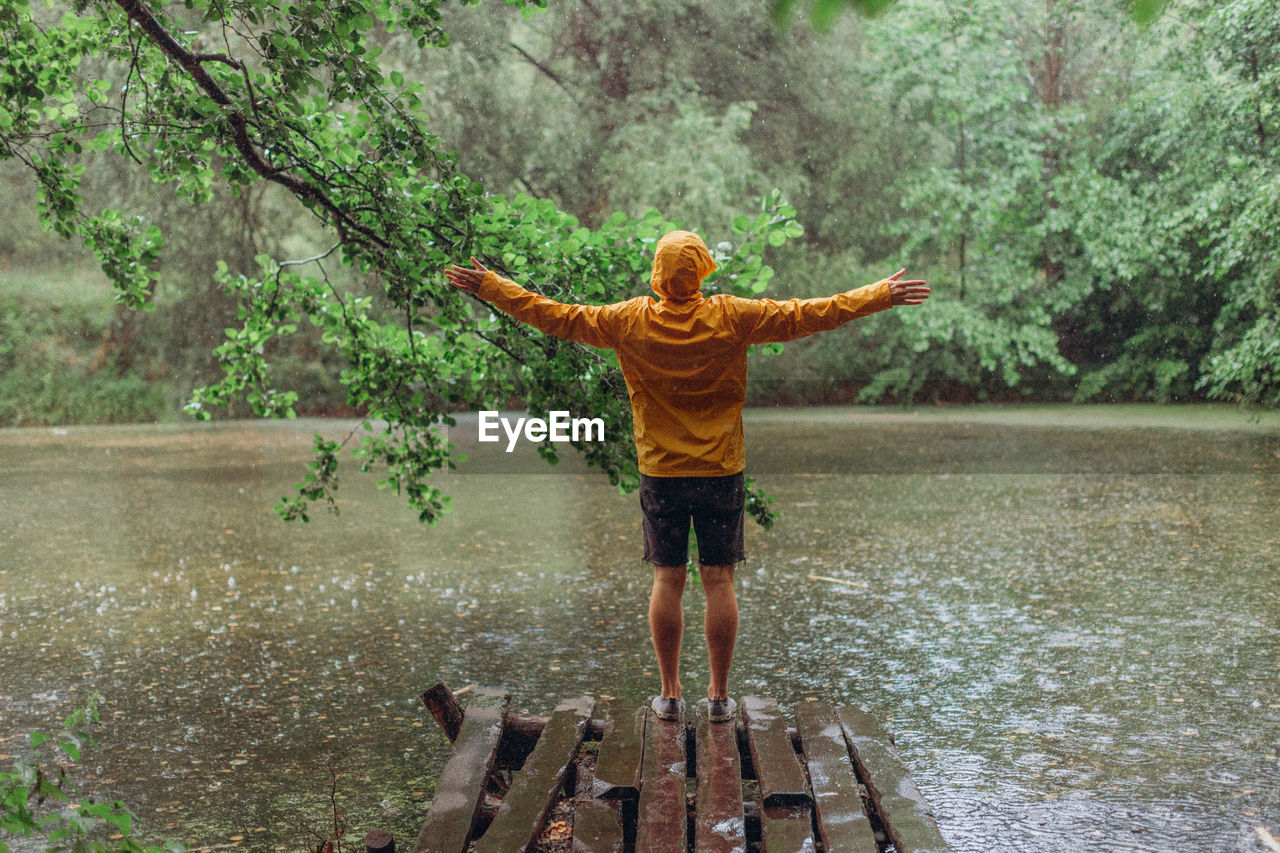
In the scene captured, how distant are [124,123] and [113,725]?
8.82ft

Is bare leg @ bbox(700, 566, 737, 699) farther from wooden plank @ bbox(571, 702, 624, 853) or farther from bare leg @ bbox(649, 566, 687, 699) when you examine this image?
Result: wooden plank @ bbox(571, 702, 624, 853)

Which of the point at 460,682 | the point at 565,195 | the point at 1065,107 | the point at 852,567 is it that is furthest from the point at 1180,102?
the point at 460,682

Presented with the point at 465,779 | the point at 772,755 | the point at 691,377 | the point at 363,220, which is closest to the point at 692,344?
the point at 691,377

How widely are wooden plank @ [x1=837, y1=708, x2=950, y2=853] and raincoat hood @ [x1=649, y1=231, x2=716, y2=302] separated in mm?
1590

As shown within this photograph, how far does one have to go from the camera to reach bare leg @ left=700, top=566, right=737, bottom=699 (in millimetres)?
3959

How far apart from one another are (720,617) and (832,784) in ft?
2.53

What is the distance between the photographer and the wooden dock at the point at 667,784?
10.0 feet

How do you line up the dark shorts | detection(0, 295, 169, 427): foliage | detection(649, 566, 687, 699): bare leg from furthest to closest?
detection(0, 295, 169, 427): foliage → detection(649, 566, 687, 699): bare leg → the dark shorts

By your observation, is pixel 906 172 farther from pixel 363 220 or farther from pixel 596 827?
pixel 596 827

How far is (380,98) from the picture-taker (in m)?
4.50

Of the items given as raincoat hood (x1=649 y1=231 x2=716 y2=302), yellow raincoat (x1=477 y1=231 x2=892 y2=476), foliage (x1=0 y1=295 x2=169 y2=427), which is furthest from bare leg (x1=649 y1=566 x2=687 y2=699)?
foliage (x1=0 y1=295 x2=169 y2=427)

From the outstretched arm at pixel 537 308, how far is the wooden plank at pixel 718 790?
1384mm

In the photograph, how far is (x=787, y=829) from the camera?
3.10 meters

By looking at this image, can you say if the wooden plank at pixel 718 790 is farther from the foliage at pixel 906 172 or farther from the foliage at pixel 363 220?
the foliage at pixel 906 172
